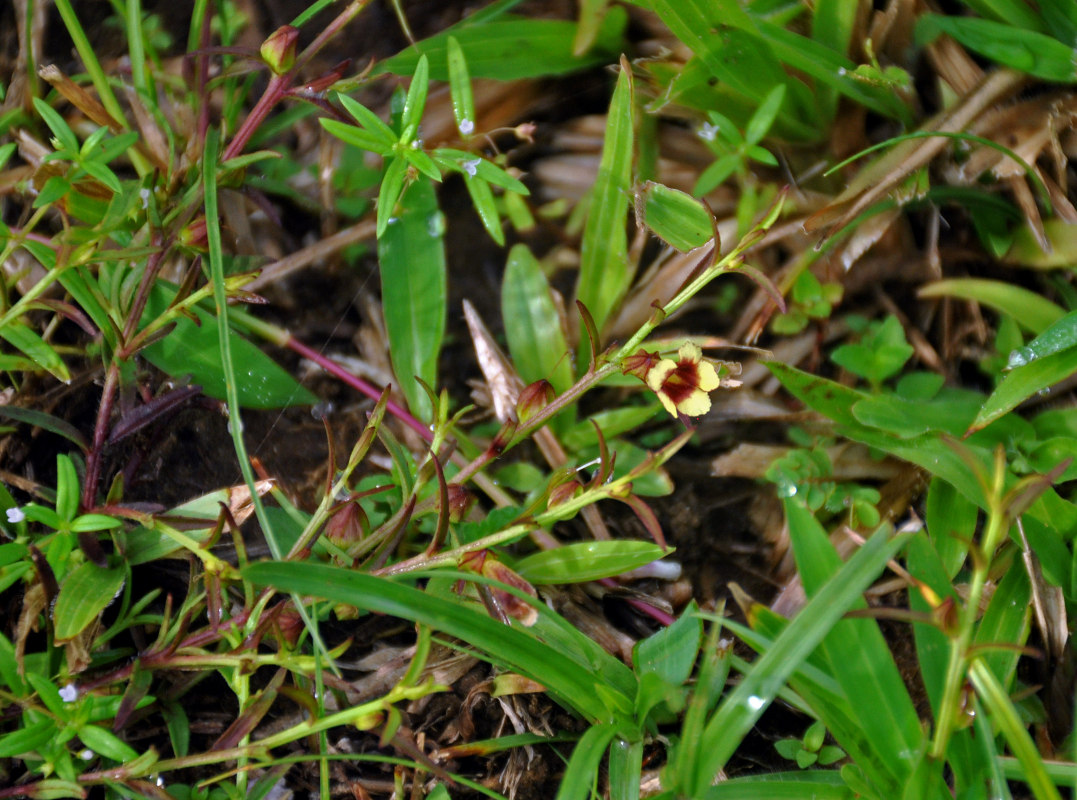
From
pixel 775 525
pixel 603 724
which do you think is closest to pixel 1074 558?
pixel 775 525

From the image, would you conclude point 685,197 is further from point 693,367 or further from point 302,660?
point 302,660

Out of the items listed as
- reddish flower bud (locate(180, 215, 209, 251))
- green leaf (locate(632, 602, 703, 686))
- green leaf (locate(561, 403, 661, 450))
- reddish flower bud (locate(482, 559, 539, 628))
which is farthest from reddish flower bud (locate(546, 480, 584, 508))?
reddish flower bud (locate(180, 215, 209, 251))

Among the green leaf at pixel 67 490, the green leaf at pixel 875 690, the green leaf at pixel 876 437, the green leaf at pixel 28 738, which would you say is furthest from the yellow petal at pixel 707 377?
the green leaf at pixel 28 738

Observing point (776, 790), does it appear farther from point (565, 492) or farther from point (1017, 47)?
point (1017, 47)

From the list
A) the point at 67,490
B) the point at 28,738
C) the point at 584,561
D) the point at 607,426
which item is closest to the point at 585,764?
the point at 584,561

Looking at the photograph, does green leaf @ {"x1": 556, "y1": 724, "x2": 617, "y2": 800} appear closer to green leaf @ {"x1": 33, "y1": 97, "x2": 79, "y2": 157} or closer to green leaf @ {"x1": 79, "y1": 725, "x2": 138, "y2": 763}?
green leaf @ {"x1": 79, "y1": 725, "x2": 138, "y2": 763}
